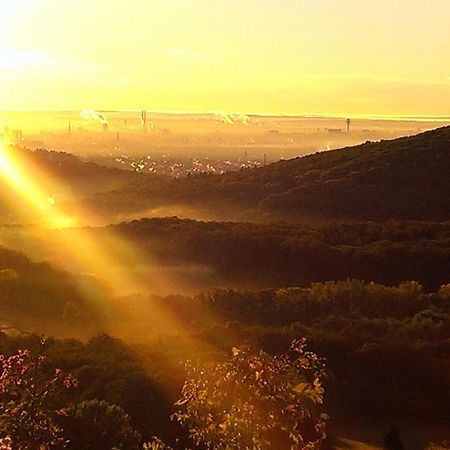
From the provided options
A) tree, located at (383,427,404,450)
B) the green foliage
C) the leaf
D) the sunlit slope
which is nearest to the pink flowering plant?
the leaf

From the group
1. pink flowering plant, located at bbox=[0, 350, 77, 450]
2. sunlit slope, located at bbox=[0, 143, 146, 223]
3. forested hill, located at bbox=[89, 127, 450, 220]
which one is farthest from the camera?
sunlit slope, located at bbox=[0, 143, 146, 223]

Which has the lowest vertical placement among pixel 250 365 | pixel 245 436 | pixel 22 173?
pixel 22 173

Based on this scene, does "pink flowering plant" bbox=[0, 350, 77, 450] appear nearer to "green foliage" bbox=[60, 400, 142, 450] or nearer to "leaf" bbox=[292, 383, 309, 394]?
"leaf" bbox=[292, 383, 309, 394]

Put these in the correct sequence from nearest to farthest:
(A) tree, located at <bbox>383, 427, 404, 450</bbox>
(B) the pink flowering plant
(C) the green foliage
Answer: (B) the pink flowering plant → (C) the green foliage → (A) tree, located at <bbox>383, 427, 404, 450</bbox>

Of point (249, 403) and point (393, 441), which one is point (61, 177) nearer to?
point (393, 441)

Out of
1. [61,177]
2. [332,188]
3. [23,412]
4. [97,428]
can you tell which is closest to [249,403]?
[23,412]

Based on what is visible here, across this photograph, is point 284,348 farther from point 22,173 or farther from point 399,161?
point 22,173

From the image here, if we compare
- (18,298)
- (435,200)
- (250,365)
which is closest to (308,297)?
(18,298)

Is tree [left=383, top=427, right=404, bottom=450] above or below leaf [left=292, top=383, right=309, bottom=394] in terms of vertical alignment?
below
